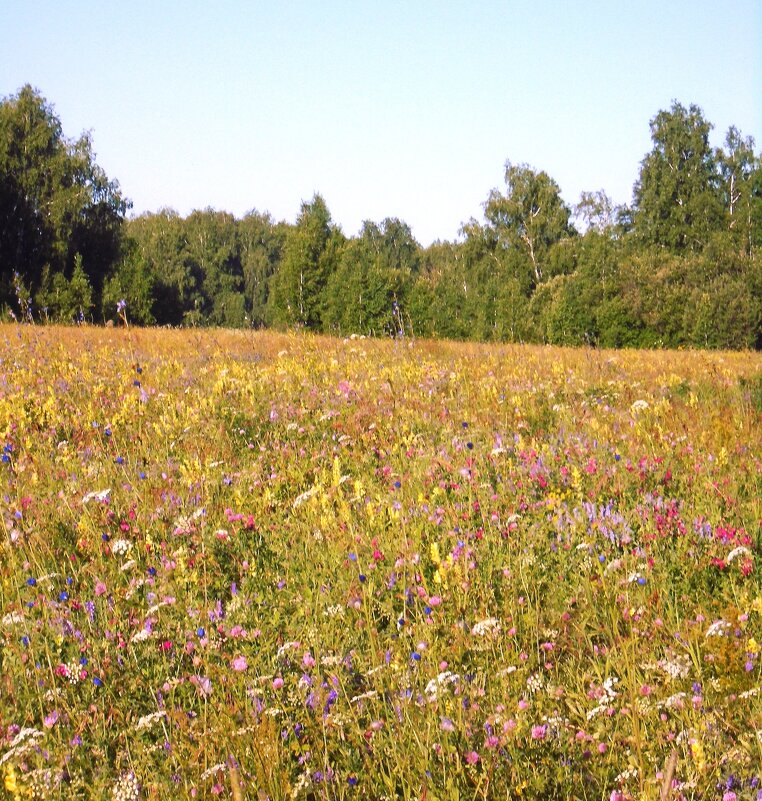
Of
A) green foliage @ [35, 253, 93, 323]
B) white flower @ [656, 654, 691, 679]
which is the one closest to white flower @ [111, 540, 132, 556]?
white flower @ [656, 654, 691, 679]

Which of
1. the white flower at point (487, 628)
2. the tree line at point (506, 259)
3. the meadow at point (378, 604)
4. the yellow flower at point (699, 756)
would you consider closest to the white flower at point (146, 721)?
the meadow at point (378, 604)

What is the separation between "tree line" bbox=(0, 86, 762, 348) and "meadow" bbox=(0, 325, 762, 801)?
77.3ft

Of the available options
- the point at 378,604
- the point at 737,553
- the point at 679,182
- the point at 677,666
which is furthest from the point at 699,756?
the point at 679,182

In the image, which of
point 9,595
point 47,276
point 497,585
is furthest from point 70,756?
point 47,276

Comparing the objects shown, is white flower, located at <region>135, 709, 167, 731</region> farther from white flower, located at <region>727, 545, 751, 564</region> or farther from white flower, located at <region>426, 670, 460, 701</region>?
white flower, located at <region>727, 545, 751, 564</region>

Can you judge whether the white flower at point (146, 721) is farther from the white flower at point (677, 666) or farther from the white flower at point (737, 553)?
the white flower at point (737, 553)

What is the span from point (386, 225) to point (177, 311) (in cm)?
6235

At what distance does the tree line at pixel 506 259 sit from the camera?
37219 millimetres

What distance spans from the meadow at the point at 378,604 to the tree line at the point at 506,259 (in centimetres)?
2356

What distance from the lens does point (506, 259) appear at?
2074 inches

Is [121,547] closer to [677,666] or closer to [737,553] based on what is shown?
[677,666]

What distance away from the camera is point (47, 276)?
36531 millimetres

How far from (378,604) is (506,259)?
51197mm

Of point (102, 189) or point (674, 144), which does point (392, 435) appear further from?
point (674, 144)
